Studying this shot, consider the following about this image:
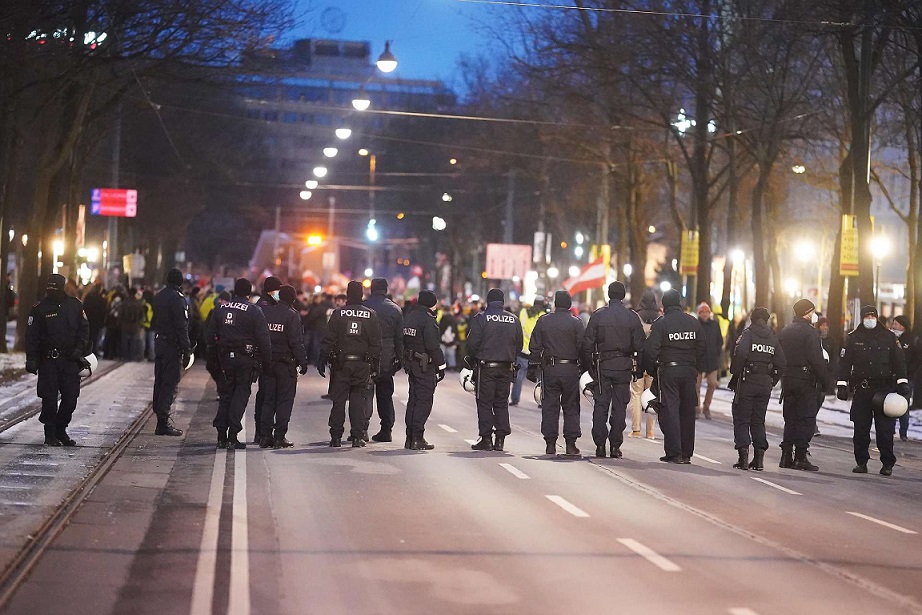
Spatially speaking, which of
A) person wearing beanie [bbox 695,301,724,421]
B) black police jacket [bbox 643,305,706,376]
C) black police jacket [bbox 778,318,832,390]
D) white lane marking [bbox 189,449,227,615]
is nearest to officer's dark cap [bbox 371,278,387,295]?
black police jacket [bbox 643,305,706,376]

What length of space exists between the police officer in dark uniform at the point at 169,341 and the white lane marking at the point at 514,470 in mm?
4356

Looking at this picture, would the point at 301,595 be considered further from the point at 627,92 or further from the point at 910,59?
the point at 627,92

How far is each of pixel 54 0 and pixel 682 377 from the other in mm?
13627

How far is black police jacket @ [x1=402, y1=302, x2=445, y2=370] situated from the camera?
701 inches

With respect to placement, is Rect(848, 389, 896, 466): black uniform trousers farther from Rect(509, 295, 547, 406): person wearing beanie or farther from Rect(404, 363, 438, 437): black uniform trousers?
Rect(509, 295, 547, 406): person wearing beanie

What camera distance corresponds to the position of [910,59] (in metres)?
39.4

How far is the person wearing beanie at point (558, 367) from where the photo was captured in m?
17.3

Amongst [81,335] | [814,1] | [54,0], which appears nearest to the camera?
[81,335]

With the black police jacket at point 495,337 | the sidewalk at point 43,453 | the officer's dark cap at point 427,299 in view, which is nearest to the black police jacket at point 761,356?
the black police jacket at point 495,337

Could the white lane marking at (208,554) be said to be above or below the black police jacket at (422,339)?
below

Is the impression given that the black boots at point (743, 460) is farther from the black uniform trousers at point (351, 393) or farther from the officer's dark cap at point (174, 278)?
the officer's dark cap at point (174, 278)

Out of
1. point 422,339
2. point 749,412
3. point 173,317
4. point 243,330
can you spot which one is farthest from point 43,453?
point 749,412

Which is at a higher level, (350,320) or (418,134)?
(418,134)

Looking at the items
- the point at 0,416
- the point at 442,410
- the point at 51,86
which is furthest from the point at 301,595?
the point at 51,86
